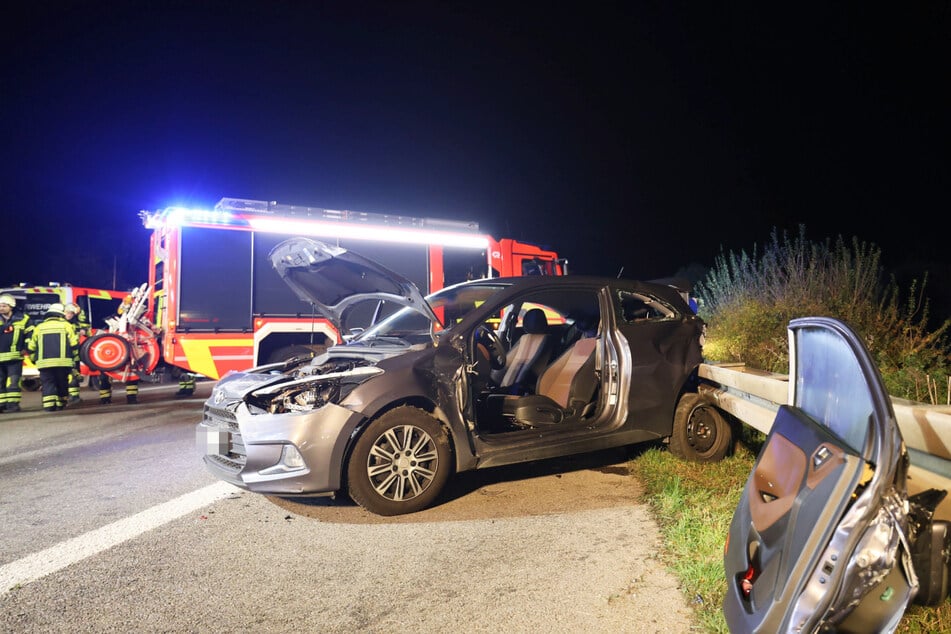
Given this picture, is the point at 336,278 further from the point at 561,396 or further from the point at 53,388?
the point at 53,388

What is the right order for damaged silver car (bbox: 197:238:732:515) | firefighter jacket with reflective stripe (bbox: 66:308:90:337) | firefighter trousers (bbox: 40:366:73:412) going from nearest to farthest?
1. damaged silver car (bbox: 197:238:732:515)
2. firefighter trousers (bbox: 40:366:73:412)
3. firefighter jacket with reflective stripe (bbox: 66:308:90:337)

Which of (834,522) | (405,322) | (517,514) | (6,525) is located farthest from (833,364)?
(6,525)

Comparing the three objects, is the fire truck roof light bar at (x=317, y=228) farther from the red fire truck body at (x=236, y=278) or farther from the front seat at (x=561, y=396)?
the front seat at (x=561, y=396)

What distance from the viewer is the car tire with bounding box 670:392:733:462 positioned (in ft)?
15.1

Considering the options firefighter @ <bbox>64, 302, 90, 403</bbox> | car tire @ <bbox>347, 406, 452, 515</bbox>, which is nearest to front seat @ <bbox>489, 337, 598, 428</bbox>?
car tire @ <bbox>347, 406, 452, 515</bbox>

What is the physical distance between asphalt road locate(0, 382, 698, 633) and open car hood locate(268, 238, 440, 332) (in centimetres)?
147

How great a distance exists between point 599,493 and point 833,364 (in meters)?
2.51

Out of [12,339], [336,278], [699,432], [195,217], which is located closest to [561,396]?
[699,432]

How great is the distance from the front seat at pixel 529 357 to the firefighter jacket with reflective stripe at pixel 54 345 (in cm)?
685

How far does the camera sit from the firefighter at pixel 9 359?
27.5ft

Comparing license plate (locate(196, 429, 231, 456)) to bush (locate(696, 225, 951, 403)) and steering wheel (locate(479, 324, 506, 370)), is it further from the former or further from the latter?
bush (locate(696, 225, 951, 403))

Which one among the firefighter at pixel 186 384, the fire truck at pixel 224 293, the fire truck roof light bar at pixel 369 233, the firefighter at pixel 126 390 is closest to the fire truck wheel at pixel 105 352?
the fire truck at pixel 224 293

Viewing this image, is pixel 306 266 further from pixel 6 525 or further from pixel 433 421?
pixel 6 525

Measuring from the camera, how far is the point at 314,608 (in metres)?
2.50
